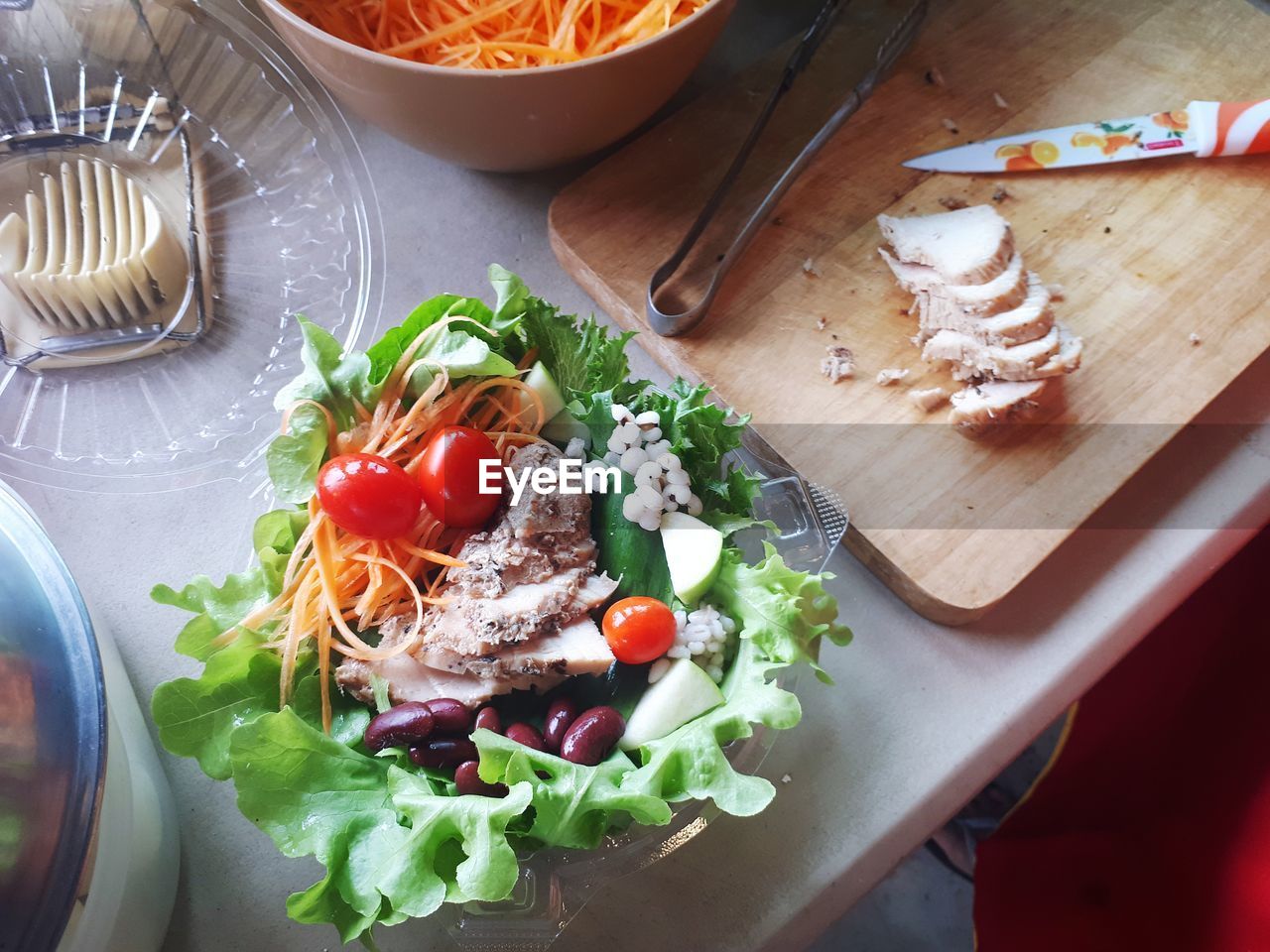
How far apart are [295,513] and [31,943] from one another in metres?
0.39

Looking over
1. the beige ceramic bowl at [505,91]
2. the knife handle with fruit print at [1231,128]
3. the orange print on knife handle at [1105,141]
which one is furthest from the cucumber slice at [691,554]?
the knife handle with fruit print at [1231,128]

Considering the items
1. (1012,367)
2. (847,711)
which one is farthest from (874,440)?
(847,711)

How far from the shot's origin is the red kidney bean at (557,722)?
2.72 ft

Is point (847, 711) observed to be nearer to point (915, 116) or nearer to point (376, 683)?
point (376, 683)

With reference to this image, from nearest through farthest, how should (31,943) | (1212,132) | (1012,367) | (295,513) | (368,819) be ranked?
(31,943)
(368,819)
(295,513)
(1012,367)
(1212,132)

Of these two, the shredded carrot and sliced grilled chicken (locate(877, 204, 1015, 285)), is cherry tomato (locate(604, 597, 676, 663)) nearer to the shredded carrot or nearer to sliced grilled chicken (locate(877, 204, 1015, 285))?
the shredded carrot

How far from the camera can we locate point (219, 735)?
2.73 ft

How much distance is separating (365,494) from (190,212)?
494 millimetres

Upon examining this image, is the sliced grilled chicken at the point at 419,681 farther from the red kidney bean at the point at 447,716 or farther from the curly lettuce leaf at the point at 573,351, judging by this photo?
the curly lettuce leaf at the point at 573,351

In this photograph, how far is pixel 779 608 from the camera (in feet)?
2.75

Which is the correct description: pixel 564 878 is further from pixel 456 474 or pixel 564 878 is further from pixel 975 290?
pixel 975 290

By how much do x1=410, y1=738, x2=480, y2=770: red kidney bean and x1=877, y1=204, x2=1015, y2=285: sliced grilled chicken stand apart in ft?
2.42

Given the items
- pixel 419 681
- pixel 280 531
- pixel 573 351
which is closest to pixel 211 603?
pixel 280 531

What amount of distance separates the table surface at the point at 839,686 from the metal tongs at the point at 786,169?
5.1 inches
